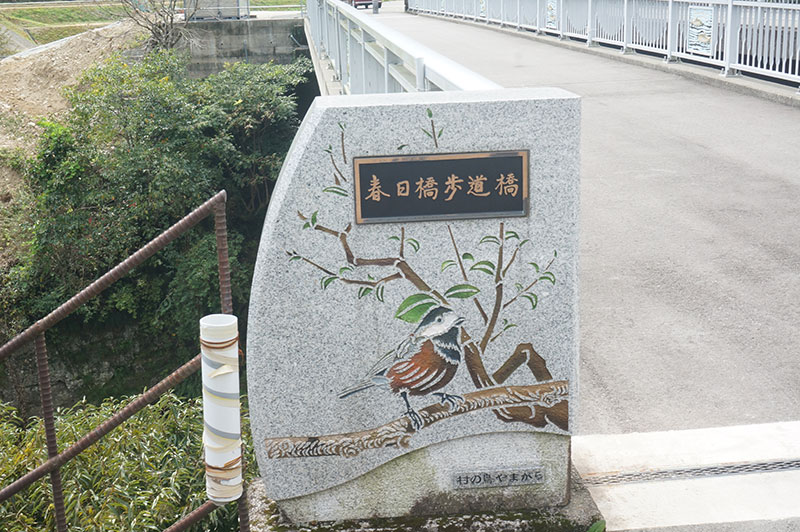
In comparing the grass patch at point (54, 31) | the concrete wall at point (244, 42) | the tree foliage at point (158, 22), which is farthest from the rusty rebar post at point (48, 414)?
the grass patch at point (54, 31)

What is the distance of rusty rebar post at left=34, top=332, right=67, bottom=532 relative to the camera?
3039 mm

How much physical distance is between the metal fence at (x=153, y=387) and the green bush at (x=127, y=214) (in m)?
12.3

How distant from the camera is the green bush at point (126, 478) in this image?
4.12m

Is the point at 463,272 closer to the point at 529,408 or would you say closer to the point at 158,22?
the point at 529,408

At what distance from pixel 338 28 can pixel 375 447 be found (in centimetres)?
818

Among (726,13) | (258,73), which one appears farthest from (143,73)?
(726,13)

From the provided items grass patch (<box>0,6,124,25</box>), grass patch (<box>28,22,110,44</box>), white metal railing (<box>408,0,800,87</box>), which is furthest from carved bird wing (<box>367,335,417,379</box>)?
grass patch (<box>0,6,124,25</box>)

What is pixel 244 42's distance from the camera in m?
31.2

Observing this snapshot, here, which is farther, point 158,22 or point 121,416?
point 158,22

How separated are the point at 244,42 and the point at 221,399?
30426mm

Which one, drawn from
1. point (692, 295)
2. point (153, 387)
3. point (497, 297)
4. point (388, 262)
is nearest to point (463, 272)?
point (497, 297)

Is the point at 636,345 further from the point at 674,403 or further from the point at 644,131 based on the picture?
the point at 644,131

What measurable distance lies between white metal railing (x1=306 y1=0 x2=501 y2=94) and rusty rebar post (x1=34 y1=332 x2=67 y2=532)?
1.80 meters

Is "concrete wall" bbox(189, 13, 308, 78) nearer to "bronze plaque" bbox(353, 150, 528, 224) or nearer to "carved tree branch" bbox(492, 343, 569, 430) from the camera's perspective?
"bronze plaque" bbox(353, 150, 528, 224)
